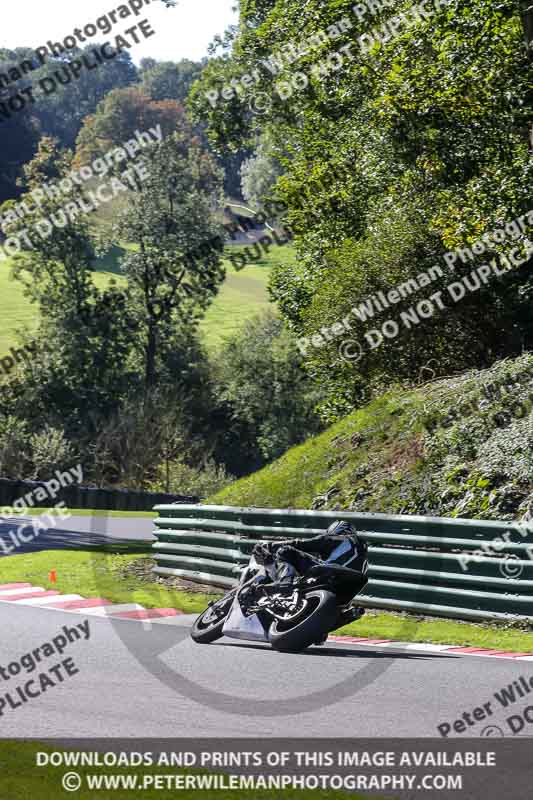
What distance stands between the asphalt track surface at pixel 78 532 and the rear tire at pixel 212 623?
9.61 meters

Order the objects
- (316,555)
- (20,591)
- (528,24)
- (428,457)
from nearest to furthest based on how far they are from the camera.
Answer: (316,555) < (428,457) < (20,591) < (528,24)

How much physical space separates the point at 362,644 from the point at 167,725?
3852 millimetres

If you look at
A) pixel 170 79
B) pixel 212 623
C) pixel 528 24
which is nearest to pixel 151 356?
pixel 528 24

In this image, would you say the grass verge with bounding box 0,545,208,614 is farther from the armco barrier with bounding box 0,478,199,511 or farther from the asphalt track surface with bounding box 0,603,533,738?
the armco barrier with bounding box 0,478,199,511

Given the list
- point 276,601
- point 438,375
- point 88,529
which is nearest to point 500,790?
point 276,601

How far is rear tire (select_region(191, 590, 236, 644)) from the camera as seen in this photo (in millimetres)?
9875

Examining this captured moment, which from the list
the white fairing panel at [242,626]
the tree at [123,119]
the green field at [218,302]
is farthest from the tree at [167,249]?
the tree at [123,119]

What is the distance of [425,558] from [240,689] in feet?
13.3

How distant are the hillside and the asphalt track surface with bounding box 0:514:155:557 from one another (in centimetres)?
429

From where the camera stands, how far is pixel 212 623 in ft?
33.4

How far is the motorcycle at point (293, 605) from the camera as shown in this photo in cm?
892

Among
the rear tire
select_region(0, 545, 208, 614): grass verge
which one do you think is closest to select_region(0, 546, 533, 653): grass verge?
select_region(0, 545, 208, 614): grass verge

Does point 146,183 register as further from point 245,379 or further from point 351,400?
point 351,400

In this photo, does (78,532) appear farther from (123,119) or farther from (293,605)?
(123,119)
